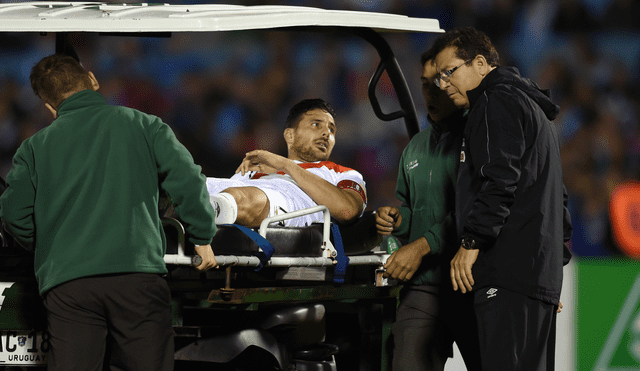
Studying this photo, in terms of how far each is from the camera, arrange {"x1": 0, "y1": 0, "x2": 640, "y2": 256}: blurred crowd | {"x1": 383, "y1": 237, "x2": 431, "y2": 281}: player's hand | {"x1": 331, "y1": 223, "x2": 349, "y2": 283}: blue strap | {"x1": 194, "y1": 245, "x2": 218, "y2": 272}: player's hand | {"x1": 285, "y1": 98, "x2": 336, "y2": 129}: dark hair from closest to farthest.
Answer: {"x1": 194, "y1": 245, "x2": 218, "y2": 272}: player's hand, {"x1": 383, "y1": 237, "x2": 431, "y2": 281}: player's hand, {"x1": 331, "y1": 223, "x2": 349, "y2": 283}: blue strap, {"x1": 285, "y1": 98, "x2": 336, "y2": 129}: dark hair, {"x1": 0, "y1": 0, "x2": 640, "y2": 256}: blurred crowd

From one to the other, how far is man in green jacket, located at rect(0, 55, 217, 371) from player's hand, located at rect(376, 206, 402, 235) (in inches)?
37.6

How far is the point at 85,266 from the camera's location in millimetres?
2285

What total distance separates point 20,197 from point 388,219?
1485 mm

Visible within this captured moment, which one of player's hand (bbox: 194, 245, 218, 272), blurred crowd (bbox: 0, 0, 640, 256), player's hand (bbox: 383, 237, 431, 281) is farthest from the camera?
blurred crowd (bbox: 0, 0, 640, 256)

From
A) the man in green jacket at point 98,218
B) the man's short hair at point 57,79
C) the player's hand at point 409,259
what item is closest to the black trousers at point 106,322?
the man in green jacket at point 98,218

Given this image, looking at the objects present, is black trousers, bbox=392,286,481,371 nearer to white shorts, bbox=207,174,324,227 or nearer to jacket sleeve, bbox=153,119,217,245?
white shorts, bbox=207,174,324,227

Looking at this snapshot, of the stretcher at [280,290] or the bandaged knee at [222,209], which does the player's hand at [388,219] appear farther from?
the bandaged knee at [222,209]

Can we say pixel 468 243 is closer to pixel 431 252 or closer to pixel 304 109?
pixel 431 252

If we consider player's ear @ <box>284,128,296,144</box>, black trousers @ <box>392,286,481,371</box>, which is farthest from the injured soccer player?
black trousers @ <box>392,286,481,371</box>

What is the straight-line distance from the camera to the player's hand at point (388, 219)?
10.3ft

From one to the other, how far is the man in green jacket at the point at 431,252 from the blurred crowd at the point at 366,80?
13.4 feet

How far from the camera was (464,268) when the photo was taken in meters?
2.41

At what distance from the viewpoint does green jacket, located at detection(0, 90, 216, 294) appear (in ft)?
7.59

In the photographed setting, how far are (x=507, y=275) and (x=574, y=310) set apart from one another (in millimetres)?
2763
